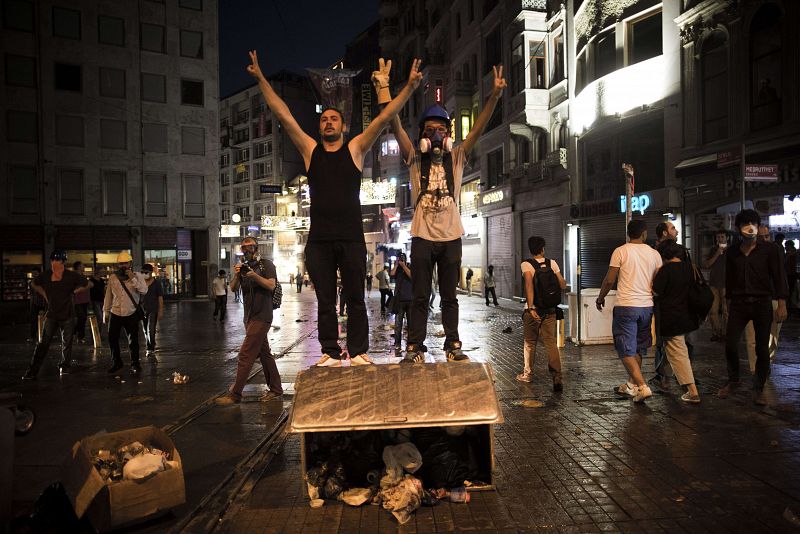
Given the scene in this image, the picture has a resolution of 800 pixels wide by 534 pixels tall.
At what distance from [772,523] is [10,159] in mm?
39175

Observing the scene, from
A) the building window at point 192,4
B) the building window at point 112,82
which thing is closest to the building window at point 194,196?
the building window at point 112,82

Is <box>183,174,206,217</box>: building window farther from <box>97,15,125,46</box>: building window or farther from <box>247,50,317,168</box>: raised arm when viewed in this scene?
<box>247,50,317,168</box>: raised arm

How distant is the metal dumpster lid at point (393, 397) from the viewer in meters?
4.27

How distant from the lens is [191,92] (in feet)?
127

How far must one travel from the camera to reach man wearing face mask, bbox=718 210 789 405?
24.0ft

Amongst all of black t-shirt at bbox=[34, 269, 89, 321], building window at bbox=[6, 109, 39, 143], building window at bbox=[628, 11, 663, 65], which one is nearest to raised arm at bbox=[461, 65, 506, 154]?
black t-shirt at bbox=[34, 269, 89, 321]

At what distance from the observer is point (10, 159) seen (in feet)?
111

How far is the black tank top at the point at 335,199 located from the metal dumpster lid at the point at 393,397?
43.8 inches

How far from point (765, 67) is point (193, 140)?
105 ft

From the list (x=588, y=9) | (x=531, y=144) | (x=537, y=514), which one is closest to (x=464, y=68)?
(x=531, y=144)

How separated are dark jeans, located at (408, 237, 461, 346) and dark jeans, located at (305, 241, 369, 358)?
478mm

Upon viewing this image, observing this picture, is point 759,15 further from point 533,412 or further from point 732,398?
point 533,412

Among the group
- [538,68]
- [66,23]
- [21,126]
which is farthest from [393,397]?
[66,23]

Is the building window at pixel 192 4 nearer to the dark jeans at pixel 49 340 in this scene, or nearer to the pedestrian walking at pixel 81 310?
the pedestrian walking at pixel 81 310
